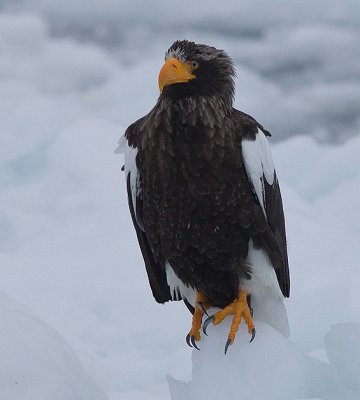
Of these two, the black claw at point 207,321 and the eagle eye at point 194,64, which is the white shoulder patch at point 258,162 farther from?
the black claw at point 207,321

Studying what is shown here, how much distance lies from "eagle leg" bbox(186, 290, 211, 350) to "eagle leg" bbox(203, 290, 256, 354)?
107mm

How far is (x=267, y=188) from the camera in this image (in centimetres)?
397

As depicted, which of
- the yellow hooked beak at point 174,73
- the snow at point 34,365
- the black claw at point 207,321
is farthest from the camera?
the snow at point 34,365

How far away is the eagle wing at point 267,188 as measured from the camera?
378 centimetres

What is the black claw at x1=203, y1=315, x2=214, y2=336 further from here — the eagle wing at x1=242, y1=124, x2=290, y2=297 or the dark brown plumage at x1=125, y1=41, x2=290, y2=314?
the eagle wing at x1=242, y1=124, x2=290, y2=297

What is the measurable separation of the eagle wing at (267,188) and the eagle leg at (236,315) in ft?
0.81

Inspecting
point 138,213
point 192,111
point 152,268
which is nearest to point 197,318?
point 152,268

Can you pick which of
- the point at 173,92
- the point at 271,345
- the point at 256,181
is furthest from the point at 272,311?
the point at 173,92

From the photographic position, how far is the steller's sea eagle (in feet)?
12.2

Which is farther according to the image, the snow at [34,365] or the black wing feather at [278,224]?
the snow at [34,365]

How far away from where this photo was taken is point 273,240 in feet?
12.8

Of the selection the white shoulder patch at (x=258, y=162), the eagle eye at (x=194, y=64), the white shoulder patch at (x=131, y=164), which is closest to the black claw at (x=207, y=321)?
the white shoulder patch at (x=258, y=162)

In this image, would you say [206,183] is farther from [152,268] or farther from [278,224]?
[152,268]

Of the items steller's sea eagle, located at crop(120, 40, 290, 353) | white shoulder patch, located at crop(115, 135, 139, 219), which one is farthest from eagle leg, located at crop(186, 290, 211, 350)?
white shoulder patch, located at crop(115, 135, 139, 219)
